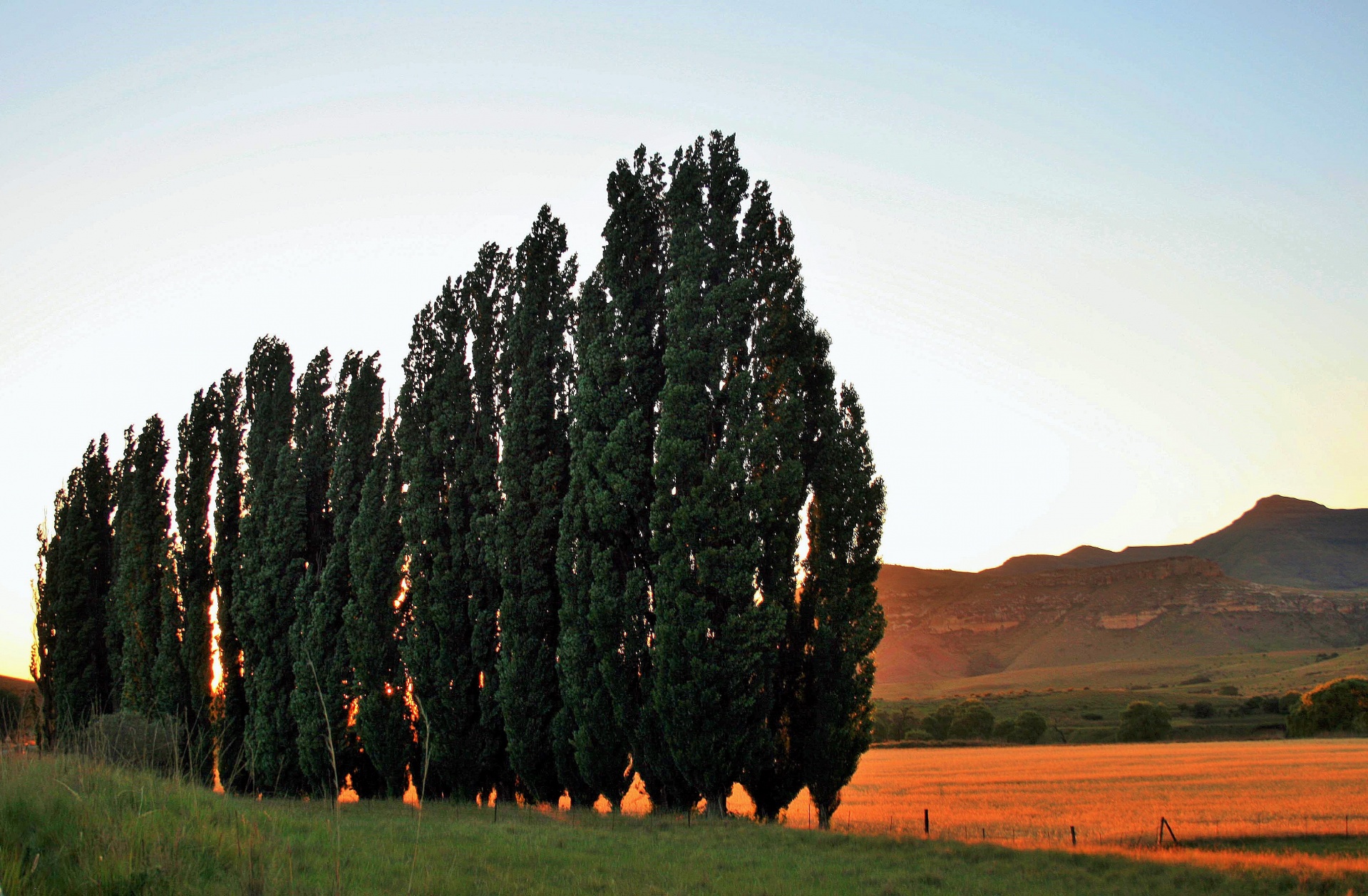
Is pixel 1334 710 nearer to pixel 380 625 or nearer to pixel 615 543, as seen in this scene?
pixel 615 543

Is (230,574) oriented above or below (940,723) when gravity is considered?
above

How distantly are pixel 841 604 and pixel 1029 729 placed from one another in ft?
202

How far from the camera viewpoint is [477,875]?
11609mm

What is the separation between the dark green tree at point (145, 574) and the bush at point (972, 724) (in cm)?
6455

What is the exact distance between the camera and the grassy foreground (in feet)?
23.7

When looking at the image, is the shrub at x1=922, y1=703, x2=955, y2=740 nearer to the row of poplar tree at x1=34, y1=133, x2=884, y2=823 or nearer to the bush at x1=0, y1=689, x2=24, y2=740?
the row of poplar tree at x1=34, y1=133, x2=884, y2=823

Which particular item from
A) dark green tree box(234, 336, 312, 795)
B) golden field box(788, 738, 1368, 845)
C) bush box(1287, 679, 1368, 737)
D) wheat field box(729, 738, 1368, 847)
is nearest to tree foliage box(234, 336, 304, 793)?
dark green tree box(234, 336, 312, 795)

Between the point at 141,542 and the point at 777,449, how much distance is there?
35390 millimetres

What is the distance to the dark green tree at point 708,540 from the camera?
2192 cm

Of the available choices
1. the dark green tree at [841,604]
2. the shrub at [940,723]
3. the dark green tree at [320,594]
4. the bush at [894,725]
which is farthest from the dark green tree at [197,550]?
the shrub at [940,723]

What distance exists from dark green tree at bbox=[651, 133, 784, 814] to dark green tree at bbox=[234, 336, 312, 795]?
60.5ft

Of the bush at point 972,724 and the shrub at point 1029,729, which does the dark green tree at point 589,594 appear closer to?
the shrub at point 1029,729

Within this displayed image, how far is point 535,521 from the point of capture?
89.6 ft

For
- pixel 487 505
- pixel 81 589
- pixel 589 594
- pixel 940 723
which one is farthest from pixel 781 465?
pixel 940 723
